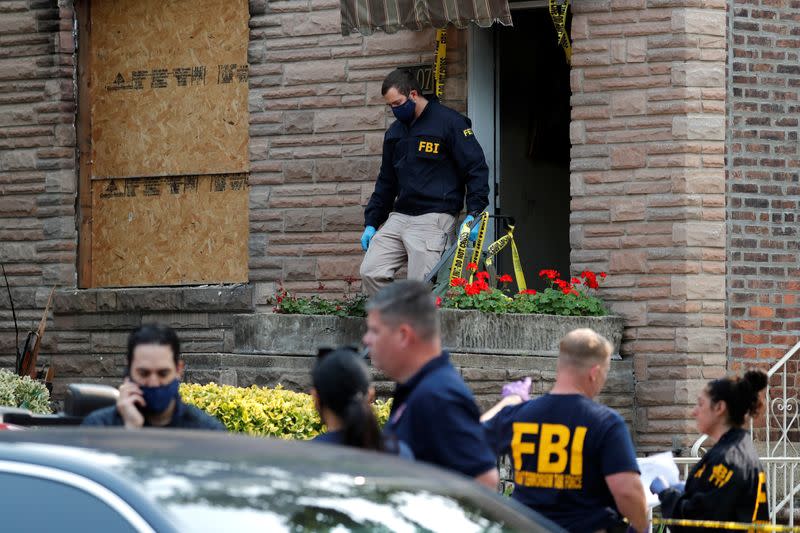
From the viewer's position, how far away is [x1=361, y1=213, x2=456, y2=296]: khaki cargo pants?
444 inches

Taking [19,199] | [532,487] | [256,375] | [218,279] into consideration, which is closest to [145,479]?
[532,487]

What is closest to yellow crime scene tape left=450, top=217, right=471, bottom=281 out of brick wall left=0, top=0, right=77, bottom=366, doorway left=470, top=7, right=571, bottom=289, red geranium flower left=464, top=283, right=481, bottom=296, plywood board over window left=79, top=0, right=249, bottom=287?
red geranium flower left=464, top=283, right=481, bottom=296

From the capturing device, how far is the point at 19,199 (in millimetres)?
13539

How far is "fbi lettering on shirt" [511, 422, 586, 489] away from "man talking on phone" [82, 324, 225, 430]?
3.83 ft

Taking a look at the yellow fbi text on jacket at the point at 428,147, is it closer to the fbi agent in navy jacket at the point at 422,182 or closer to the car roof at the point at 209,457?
the fbi agent in navy jacket at the point at 422,182

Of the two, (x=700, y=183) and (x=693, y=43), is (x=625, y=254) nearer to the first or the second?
(x=700, y=183)

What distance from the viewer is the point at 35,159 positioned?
13.5 meters

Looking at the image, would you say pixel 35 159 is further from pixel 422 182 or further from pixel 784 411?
pixel 784 411

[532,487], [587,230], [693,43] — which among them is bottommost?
[532,487]

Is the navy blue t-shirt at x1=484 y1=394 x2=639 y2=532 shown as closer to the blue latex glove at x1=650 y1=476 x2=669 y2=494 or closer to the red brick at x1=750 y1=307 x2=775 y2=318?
the blue latex glove at x1=650 y1=476 x2=669 y2=494

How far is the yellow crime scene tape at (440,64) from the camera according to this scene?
39.9ft

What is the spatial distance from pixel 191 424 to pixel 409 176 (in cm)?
635

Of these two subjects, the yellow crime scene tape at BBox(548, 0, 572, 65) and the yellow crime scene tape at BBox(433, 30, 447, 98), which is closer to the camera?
the yellow crime scene tape at BBox(548, 0, 572, 65)

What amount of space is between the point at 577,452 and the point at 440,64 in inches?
277
